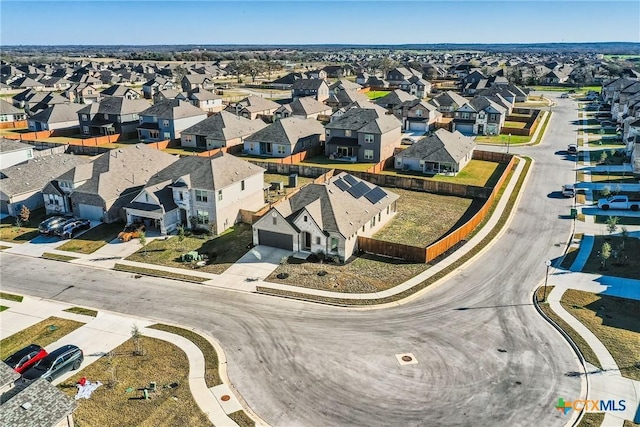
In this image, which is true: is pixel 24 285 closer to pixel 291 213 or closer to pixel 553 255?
pixel 291 213

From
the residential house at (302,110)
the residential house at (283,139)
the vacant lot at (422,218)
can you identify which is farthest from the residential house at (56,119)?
the vacant lot at (422,218)

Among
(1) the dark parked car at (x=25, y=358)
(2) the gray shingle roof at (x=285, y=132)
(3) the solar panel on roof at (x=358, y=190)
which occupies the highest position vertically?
→ (2) the gray shingle roof at (x=285, y=132)

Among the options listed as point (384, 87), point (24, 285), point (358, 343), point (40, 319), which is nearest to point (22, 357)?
point (40, 319)

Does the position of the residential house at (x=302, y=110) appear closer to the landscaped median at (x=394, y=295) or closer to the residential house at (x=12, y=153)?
the residential house at (x=12, y=153)

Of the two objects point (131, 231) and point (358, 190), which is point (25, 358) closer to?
point (131, 231)

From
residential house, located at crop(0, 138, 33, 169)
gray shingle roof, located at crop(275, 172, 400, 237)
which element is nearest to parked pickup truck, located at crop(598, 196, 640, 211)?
gray shingle roof, located at crop(275, 172, 400, 237)

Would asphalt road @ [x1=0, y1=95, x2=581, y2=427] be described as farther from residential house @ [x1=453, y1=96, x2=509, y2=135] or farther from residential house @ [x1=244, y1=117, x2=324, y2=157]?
residential house @ [x1=453, y1=96, x2=509, y2=135]

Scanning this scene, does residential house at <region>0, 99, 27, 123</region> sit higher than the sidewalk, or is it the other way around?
residential house at <region>0, 99, 27, 123</region>
